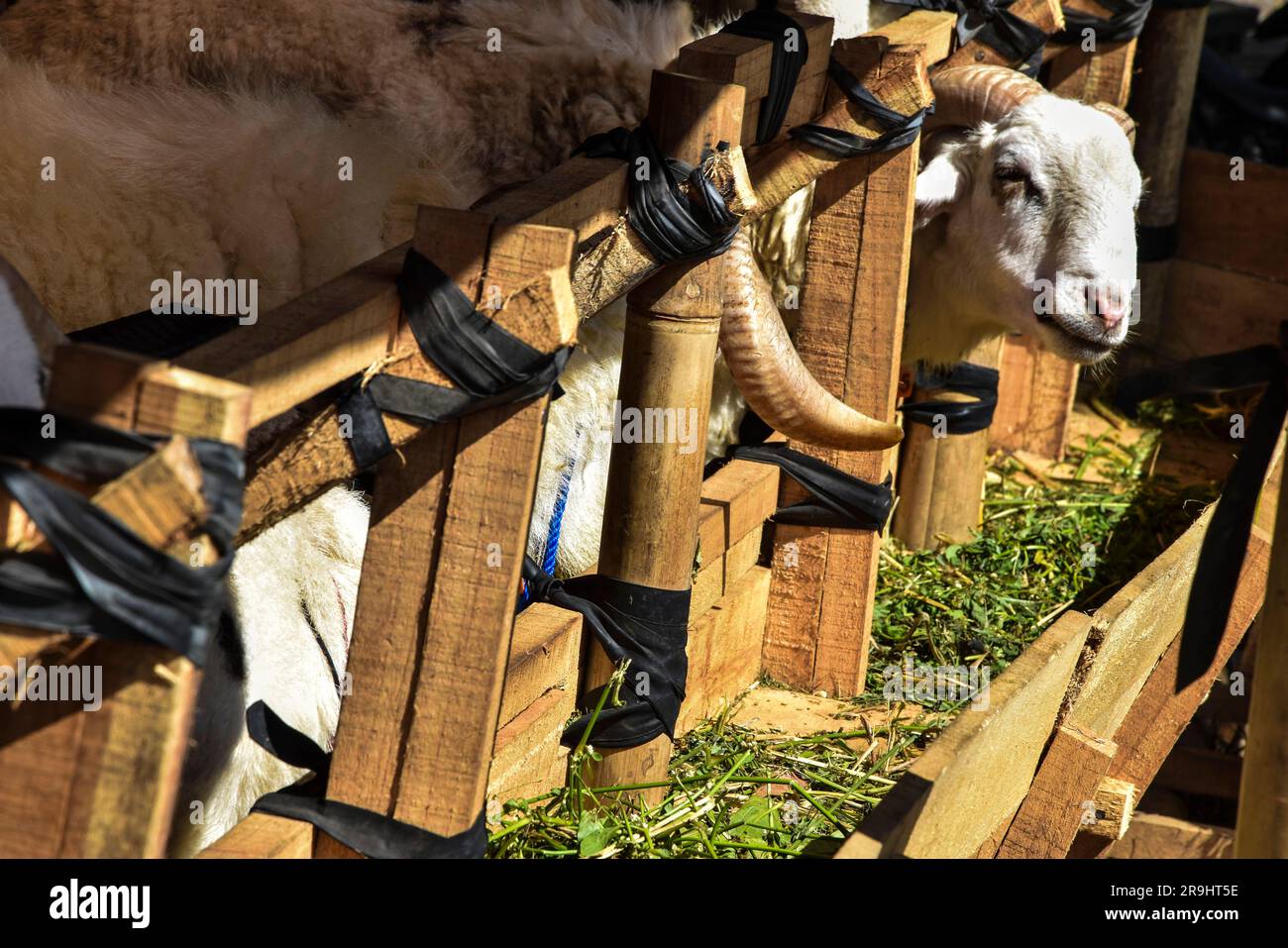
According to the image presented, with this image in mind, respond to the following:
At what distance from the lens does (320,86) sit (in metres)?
3.38

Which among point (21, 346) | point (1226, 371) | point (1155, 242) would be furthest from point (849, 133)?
point (1155, 242)

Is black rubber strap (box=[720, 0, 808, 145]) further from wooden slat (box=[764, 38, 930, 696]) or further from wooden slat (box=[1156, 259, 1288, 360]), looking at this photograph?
wooden slat (box=[1156, 259, 1288, 360])

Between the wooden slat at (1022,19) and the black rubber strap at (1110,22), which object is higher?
the black rubber strap at (1110,22)

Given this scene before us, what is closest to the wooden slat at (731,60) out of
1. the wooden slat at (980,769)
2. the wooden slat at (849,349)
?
the wooden slat at (849,349)

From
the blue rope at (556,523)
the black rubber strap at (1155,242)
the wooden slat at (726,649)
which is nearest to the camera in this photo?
the wooden slat at (726,649)

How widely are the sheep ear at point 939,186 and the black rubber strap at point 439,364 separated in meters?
2.68

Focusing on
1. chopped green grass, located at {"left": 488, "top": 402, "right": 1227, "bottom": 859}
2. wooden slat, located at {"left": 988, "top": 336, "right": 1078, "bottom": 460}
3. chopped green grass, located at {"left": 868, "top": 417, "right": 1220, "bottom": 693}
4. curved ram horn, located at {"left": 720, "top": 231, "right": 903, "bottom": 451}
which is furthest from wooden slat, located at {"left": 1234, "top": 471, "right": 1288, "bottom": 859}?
wooden slat, located at {"left": 988, "top": 336, "right": 1078, "bottom": 460}

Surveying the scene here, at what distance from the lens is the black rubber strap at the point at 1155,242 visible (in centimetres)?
580

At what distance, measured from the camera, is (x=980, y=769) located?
91.1 inches

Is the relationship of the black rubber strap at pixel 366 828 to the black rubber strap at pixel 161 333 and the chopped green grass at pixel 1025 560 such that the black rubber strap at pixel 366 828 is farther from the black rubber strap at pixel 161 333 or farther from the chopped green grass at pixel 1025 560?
the chopped green grass at pixel 1025 560

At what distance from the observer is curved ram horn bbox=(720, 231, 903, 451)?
3.00 m

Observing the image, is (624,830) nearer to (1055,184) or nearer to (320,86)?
(320,86)

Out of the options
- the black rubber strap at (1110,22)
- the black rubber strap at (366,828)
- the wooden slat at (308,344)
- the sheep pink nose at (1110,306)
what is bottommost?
the black rubber strap at (366,828)

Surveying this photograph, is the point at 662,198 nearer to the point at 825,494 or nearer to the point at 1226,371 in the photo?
the point at 1226,371
